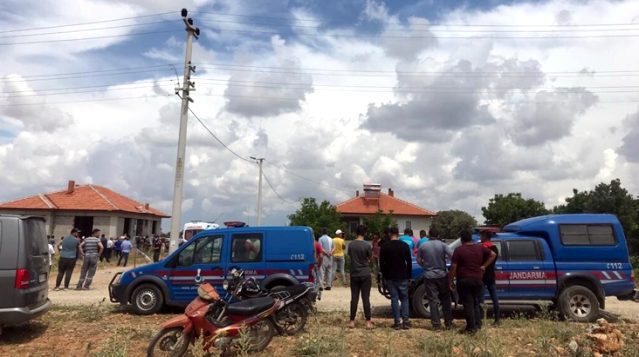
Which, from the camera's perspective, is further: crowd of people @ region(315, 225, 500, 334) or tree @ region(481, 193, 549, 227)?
tree @ region(481, 193, 549, 227)

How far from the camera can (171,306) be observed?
1141 cm

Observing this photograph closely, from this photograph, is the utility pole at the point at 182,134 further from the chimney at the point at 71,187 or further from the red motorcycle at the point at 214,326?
the chimney at the point at 71,187

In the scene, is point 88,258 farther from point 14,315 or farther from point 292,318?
point 292,318

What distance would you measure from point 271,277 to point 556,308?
5.69 meters

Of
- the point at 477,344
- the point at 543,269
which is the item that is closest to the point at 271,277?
the point at 477,344

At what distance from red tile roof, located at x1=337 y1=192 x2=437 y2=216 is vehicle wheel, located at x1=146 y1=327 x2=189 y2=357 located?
170ft

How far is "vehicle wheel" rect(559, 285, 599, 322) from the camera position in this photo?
10.1 metres

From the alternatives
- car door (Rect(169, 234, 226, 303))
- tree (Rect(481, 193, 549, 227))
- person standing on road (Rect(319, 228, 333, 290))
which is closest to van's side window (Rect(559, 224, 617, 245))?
person standing on road (Rect(319, 228, 333, 290))

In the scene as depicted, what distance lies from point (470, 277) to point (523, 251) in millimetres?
2510

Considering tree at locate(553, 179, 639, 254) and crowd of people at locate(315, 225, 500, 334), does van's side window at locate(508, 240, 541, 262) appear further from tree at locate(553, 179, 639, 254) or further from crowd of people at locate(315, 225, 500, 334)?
tree at locate(553, 179, 639, 254)

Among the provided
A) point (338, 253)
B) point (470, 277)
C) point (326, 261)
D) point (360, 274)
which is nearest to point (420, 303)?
point (360, 274)

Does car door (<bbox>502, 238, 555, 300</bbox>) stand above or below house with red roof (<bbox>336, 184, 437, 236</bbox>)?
below

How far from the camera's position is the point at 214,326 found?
23.9 feet

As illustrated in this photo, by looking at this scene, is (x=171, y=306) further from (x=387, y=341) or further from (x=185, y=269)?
(x=387, y=341)
